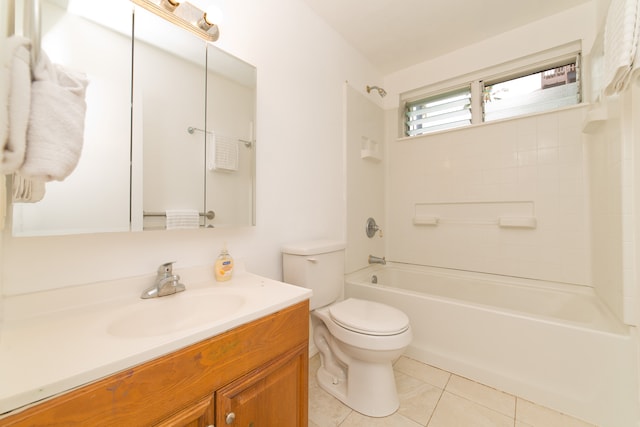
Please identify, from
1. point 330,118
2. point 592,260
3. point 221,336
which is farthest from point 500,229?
point 221,336

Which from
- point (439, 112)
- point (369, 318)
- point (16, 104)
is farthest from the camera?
point (439, 112)

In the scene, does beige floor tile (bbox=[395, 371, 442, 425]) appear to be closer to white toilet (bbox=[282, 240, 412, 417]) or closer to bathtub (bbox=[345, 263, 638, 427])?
white toilet (bbox=[282, 240, 412, 417])

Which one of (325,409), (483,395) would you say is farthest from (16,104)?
(483,395)

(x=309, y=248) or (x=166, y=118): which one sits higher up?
(x=166, y=118)

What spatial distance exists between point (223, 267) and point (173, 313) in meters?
0.28

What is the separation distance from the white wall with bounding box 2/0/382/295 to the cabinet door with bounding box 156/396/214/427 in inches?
21.7

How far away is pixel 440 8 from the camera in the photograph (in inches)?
69.1

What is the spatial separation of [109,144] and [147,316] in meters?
0.61

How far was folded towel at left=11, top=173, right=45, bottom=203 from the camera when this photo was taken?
0.68 meters

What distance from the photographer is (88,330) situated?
0.67 meters

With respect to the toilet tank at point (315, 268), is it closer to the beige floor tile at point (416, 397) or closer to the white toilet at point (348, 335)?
the white toilet at point (348, 335)

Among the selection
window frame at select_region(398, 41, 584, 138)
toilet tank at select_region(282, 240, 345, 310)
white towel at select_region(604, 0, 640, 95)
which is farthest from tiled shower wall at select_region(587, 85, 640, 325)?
toilet tank at select_region(282, 240, 345, 310)

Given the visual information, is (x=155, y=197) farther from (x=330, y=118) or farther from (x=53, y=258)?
(x=330, y=118)

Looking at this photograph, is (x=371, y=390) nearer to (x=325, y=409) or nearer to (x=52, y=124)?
(x=325, y=409)
